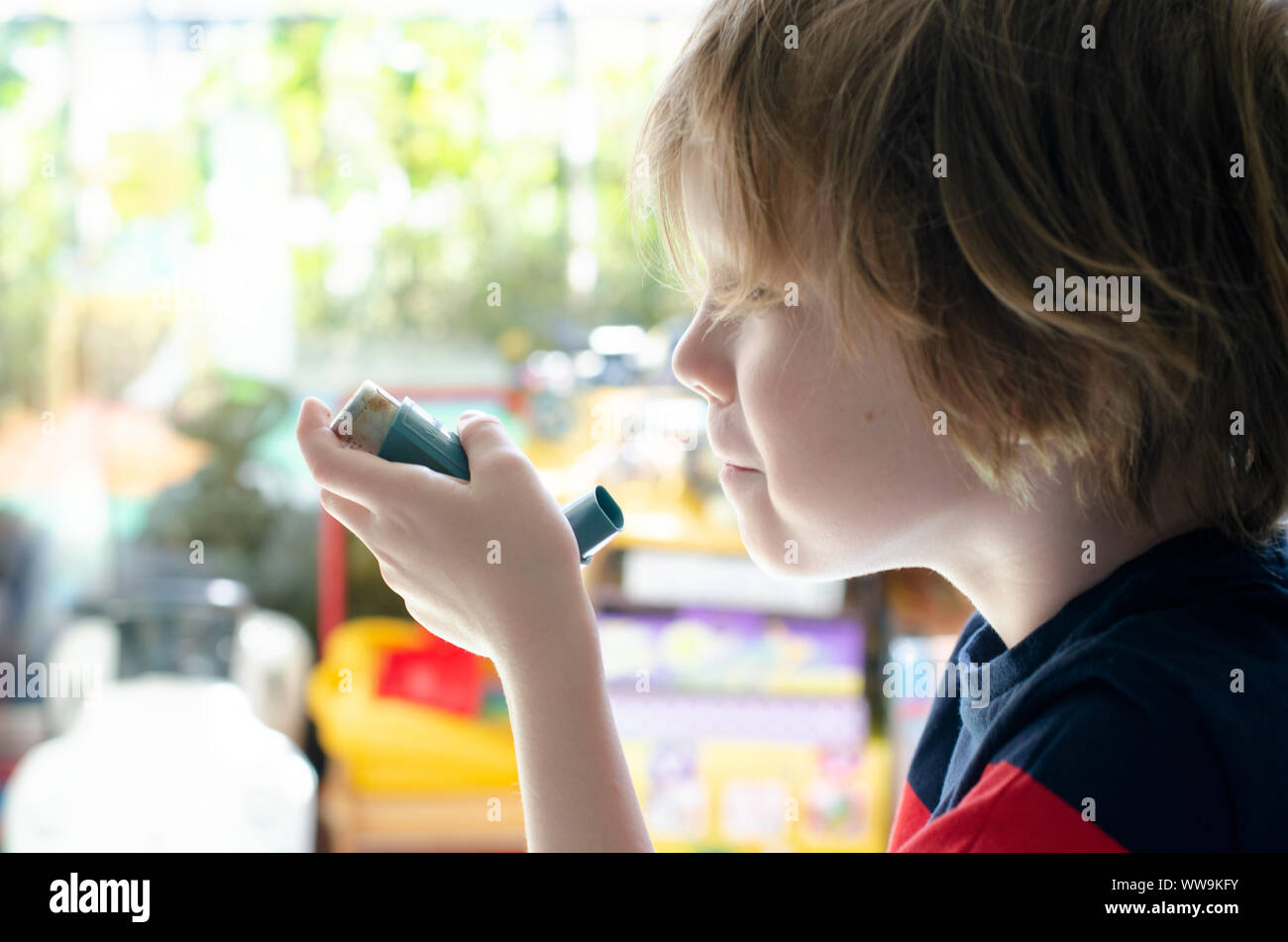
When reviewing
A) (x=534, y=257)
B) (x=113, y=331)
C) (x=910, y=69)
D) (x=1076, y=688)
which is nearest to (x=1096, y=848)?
(x=1076, y=688)

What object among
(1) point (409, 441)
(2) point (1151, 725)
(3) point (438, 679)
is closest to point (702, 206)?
(1) point (409, 441)

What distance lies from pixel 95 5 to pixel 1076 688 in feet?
10.0

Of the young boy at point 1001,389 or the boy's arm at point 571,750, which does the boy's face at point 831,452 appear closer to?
the young boy at point 1001,389

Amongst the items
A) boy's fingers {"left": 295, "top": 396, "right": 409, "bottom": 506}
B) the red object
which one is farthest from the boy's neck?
the red object

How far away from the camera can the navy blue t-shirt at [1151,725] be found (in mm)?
416

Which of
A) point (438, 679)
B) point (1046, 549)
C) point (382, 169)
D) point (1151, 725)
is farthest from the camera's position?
point (382, 169)

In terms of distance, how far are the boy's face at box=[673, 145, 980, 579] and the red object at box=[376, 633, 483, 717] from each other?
5.32ft

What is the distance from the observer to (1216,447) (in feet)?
1.68

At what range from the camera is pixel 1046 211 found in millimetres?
477

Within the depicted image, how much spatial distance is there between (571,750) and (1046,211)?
304 mm

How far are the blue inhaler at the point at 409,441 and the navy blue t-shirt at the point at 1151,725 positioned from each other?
210mm

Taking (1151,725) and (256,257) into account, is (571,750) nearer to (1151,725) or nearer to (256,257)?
(1151,725)

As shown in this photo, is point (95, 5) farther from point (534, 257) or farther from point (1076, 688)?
point (1076, 688)

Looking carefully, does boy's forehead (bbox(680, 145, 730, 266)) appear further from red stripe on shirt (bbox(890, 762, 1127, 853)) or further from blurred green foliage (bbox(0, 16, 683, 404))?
blurred green foliage (bbox(0, 16, 683, 404))
